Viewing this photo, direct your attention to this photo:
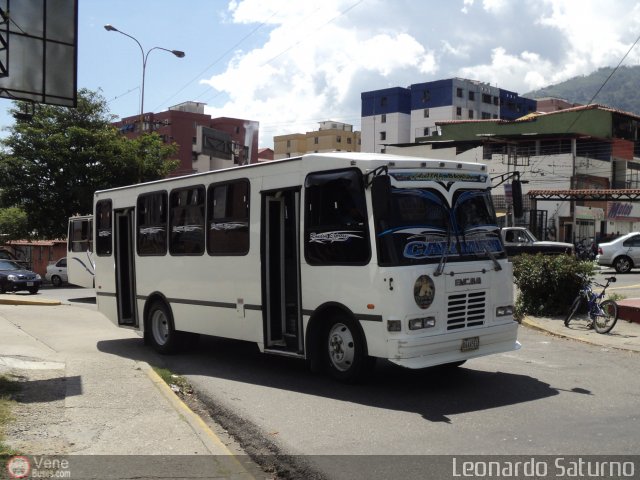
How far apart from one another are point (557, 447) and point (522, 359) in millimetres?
4424

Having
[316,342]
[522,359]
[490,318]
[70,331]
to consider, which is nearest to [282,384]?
[316,342]

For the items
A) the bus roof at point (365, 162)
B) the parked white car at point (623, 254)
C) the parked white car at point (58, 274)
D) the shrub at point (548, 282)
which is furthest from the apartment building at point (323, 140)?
the bus roof at point (365, 162)

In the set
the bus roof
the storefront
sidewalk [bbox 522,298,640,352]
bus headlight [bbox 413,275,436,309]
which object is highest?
the storefront

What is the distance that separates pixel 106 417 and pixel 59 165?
30.5 m

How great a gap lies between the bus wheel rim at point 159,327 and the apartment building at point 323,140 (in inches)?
3797

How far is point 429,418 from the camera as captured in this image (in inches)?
267

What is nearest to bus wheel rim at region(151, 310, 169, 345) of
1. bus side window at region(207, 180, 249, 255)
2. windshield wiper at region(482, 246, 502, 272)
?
bus side window at region(207, 180, 249, 255)

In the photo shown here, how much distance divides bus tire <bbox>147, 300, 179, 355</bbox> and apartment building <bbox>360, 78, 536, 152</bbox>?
81.0 metres

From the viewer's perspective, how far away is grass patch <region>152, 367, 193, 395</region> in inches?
337

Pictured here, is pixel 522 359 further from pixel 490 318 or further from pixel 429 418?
pixel 429 418

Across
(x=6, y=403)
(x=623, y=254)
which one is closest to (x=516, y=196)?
(x=6, y=403)

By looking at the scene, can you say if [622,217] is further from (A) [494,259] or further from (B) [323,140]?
(B) [323,140]

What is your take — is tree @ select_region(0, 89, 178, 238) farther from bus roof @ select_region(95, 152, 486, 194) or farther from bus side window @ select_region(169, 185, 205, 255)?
bus roof @ select_region(95, 152, 486, 194)

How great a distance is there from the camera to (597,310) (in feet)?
39.3
